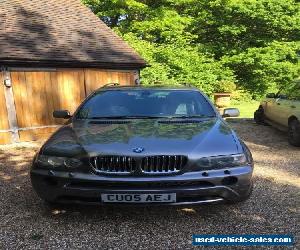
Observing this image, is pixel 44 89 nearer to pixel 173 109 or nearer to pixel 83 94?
pixel 83 94

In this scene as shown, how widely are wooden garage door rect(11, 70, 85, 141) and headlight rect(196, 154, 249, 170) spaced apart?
329 inches

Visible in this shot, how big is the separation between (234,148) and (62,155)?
6.13ft

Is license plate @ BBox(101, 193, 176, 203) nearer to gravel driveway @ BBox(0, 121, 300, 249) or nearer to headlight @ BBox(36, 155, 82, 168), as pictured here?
gravel driveway @ BBox(0, 121, 300, 249)

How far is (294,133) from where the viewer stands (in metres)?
8.95

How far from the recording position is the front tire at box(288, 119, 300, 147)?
29.0 ft

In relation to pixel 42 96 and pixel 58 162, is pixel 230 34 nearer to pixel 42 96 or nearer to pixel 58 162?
pixel 42 96

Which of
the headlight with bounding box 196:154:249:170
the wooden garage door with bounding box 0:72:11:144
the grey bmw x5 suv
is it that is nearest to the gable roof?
the wooden garage door with bounding box 0:72:11:144

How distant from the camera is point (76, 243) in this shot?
12.7 feet

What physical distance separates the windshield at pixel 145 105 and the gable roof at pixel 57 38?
5.96m

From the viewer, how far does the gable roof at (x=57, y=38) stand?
1134 centimetres

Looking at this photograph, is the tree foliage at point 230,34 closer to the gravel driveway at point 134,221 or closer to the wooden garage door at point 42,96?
the wooden garage door at point 42,96

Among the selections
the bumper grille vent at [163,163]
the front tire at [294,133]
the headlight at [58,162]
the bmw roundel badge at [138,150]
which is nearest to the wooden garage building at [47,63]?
the front tire at [294,133]

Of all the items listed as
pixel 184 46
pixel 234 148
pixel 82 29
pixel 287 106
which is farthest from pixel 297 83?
pixel 184 46

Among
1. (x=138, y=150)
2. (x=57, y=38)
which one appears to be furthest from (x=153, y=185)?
(x=57, y=38)
